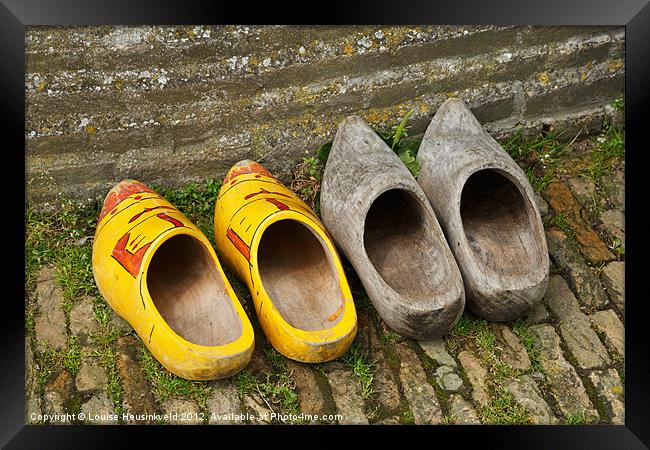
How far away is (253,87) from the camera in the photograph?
268 centimetres

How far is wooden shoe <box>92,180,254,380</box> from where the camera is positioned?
2221 mm

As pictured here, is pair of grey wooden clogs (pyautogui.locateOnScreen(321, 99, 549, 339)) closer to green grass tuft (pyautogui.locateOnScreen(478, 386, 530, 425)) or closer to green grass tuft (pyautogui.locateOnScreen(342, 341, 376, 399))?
green grass tuft (pyautogui.locateOnScreen(342, 341, 376, 399))

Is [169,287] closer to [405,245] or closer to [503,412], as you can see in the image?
[405,245]

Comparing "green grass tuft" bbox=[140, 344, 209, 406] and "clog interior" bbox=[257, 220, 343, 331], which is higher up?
"clog interior" bbox=[257, 220, 343, 331]

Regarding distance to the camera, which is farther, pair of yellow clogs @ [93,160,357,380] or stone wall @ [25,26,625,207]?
stone wall @ [25,26,625,207]

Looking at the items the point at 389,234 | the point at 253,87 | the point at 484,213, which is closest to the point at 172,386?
the point at 389,234

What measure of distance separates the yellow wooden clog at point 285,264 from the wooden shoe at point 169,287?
0.09 metres

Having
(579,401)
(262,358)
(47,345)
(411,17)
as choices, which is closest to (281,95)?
(411,17)

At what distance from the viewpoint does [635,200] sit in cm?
243

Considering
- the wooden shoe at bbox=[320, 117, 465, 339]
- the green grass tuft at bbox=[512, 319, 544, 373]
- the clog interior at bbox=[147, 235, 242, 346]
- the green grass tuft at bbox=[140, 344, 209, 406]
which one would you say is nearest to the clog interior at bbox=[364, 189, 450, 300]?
the wooden shoe at bbox=[320, 117, 465, 339]

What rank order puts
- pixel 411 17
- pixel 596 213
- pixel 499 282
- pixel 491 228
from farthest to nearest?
pixel 596 213 < pixel 491 228 < pixel 499 282 < pixel 411 17

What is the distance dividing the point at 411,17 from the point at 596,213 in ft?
3.18

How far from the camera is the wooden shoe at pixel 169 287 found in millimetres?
2221

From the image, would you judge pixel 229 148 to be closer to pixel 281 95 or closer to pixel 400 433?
pixel 281 95
